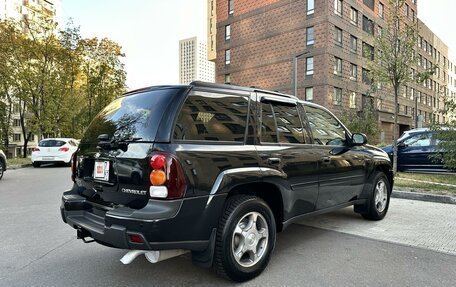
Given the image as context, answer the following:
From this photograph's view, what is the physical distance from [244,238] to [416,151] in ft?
33.4

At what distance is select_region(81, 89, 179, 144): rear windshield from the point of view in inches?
119

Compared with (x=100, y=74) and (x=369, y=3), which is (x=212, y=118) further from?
(x=369, y=3)

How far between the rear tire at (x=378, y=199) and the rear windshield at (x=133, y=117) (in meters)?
3.73

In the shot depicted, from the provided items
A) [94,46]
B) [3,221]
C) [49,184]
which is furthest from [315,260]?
[94,46]

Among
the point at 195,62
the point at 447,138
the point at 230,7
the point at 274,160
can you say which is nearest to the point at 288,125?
the point at 274,160

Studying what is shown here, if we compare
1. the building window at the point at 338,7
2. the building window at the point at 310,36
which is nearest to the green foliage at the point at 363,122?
the building window at the point at 310,36

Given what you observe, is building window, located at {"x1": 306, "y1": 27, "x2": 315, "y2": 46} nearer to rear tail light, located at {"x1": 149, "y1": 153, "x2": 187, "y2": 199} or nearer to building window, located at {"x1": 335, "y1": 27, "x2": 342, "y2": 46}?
building window, located at {"x1": 335, "y1": 27, "x2": 342, "y2": 46}

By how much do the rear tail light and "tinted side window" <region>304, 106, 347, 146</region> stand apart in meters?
2.14

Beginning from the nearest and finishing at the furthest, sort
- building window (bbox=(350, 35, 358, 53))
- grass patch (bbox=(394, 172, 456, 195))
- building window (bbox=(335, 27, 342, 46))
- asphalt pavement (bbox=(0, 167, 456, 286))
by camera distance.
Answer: asphalt pavement (bbox=(0, 167, 456, 286))
grass patch (bbox=(394, 172, 456, 195))
building window (bbox=(335, 27, 342, 46))
building window (bbox=(350, 35, 358, 53))

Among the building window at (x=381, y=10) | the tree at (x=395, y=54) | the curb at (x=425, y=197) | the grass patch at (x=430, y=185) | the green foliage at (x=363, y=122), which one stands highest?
the building window at (x=381, y=10)

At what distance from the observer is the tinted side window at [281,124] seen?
369cm

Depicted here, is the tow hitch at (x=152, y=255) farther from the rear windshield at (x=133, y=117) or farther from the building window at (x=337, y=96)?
the building window at (x=337, y=96)

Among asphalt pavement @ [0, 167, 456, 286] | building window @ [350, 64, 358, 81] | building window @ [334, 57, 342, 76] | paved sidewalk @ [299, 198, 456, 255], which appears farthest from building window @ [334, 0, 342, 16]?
asphalt pavement @ [0, 167, 456, 286]

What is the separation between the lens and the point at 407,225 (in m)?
5.33
